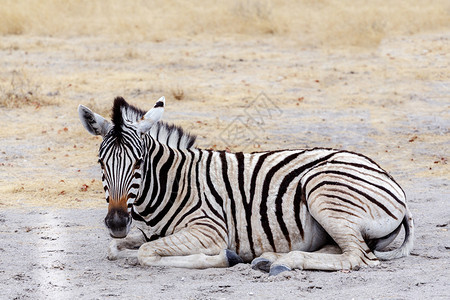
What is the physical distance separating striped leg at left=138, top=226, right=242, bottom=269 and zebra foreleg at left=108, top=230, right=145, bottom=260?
0.82 ft

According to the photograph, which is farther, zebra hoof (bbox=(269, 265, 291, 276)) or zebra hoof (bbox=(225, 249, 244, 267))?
zebra hoof (bbox=(225, 249, 244, 267))

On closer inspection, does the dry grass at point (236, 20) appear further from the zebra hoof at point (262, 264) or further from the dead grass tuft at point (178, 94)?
the zebra hoof at point (262, 264)

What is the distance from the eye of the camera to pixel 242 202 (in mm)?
5492

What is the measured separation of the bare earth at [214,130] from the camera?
487 cm

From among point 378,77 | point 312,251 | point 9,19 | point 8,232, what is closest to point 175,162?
point 312,251

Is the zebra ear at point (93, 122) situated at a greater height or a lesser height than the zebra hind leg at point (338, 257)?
greater

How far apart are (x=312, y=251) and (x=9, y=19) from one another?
15081mm

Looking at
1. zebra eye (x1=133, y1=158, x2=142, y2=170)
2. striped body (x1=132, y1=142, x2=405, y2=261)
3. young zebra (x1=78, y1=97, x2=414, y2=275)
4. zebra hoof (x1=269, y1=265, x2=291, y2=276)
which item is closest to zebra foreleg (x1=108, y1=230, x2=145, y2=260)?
young zebra (x1=78, y1=97, x2=414, y2=275)

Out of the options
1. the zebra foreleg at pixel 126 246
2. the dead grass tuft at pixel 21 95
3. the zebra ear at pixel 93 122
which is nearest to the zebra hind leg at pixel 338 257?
the zebra foreleg at pixel 126 246

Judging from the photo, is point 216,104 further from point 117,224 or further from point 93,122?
point 117,224

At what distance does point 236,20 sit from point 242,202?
14.4 meters

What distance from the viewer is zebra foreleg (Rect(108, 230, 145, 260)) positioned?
5512mm

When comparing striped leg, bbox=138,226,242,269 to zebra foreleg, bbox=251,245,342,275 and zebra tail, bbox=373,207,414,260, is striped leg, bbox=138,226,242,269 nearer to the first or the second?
zebra foreleg, bbox=251,245,342,275

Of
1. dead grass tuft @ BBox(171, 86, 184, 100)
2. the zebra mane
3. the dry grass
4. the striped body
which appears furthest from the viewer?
the dry grass
